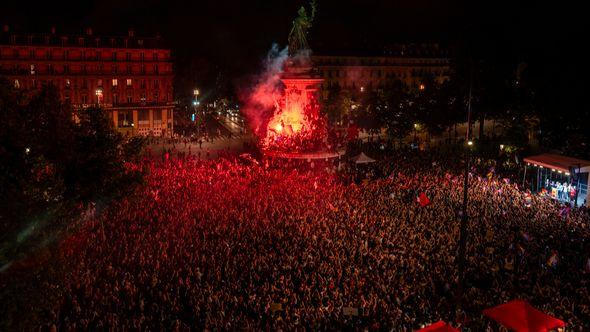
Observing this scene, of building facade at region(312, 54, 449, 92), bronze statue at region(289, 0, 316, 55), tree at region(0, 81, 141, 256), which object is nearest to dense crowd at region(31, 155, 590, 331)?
tree at region(0, 81, 141, 256)

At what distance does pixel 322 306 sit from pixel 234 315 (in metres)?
2.29

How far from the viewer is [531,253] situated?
1795 centimetres

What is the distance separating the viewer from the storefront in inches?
1094

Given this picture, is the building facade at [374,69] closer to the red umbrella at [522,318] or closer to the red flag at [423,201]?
the red flag at [423,201]

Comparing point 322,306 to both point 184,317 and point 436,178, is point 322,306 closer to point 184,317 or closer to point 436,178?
point 184,317

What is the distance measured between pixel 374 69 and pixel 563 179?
57.7 meters

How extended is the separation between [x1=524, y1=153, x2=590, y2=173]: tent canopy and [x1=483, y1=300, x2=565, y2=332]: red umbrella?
689 inches

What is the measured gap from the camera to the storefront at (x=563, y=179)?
2780 centimetres

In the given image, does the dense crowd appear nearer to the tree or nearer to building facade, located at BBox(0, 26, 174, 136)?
the tree

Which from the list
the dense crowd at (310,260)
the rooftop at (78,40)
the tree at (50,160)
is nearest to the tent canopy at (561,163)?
the dense crowd at (310,260)

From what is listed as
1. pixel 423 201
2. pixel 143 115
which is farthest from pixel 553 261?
pixel 143 115

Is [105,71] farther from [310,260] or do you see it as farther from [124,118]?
[310,260]

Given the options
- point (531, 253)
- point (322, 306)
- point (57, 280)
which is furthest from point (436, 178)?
point (57, 280)

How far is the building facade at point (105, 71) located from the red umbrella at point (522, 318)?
52715 millimetres
